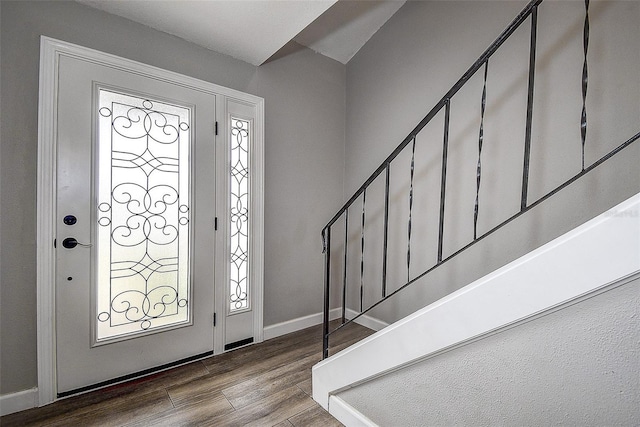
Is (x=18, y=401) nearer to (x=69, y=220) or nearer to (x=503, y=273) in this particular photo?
Answer: (x=69, y=220)

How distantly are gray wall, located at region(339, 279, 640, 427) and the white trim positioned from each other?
0.35 meters

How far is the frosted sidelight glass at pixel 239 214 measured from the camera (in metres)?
2.50

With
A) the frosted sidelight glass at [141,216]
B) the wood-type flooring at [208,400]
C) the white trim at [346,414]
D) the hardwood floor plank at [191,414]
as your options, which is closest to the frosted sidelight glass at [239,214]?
the frosted sidelight glass at [141,216]

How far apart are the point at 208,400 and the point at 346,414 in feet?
2.97

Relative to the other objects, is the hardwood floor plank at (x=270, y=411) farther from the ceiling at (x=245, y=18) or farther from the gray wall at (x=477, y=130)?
the ceiling at (x=245, y=18)

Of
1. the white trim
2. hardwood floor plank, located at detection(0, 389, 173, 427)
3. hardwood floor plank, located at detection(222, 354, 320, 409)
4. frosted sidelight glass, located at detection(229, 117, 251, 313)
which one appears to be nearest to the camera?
the white trim

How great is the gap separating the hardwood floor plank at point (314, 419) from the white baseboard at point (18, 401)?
1590mm

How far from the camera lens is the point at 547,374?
895 millimetres

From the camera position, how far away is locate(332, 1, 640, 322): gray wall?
1.67 metres

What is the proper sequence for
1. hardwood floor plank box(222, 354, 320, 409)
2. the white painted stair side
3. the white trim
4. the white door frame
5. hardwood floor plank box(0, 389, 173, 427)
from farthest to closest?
hardwood floor plank box(222, 354, 320, 409) < the white door frame < hardwood floor plank box(0, 389, 173, 427) < the white trim < the white painted stair side

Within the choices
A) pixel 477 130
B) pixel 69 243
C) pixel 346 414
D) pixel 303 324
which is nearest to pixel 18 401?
pixel 69 243

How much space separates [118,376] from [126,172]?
1442mm

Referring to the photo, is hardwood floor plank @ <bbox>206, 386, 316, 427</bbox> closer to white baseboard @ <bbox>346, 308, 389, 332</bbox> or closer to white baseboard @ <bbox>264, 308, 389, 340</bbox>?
white baseboard @ <bbox>264, 308, 389, 340</bbox>

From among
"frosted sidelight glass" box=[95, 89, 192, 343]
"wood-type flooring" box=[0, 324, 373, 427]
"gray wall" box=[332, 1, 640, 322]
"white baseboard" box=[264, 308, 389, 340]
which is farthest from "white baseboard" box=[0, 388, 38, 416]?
"gray wall" box=[332, 1, 640, 322]
